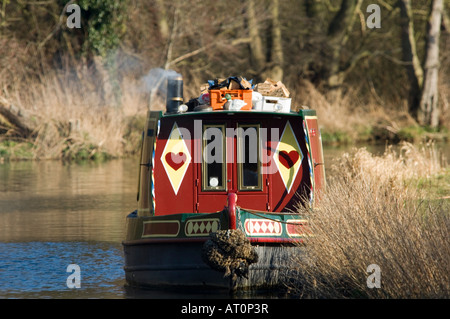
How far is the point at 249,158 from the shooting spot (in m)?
11.5

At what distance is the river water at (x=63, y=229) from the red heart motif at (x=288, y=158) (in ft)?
7.71

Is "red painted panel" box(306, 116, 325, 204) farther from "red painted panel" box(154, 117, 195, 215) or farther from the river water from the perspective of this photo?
the river water

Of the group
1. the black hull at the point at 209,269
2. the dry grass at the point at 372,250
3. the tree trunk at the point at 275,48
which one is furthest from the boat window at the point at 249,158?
the tree trunk at the point at 275,48

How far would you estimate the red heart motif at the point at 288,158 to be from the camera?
11.5 meters

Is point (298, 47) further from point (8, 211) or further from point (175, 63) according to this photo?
point (8, 211)

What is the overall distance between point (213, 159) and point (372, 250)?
3.25 meters

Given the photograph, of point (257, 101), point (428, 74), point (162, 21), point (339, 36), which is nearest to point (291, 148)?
point (257, 101)

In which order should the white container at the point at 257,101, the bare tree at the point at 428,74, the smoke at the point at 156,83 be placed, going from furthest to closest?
the bare tree at the point at 428,74
the smoke at the point at 156,83
the white container at the point at 257,101

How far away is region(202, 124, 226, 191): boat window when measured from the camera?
11.4m

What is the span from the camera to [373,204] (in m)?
9.42

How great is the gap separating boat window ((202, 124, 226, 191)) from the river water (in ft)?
5.54

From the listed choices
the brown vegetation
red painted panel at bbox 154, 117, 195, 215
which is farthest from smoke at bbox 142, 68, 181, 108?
red painted panel at bbox 154, 117, 195, 215

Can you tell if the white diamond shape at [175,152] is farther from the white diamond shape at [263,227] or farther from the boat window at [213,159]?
the white diamond shape at [263,227]

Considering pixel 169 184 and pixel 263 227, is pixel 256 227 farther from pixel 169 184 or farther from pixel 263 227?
pixel 169 184
